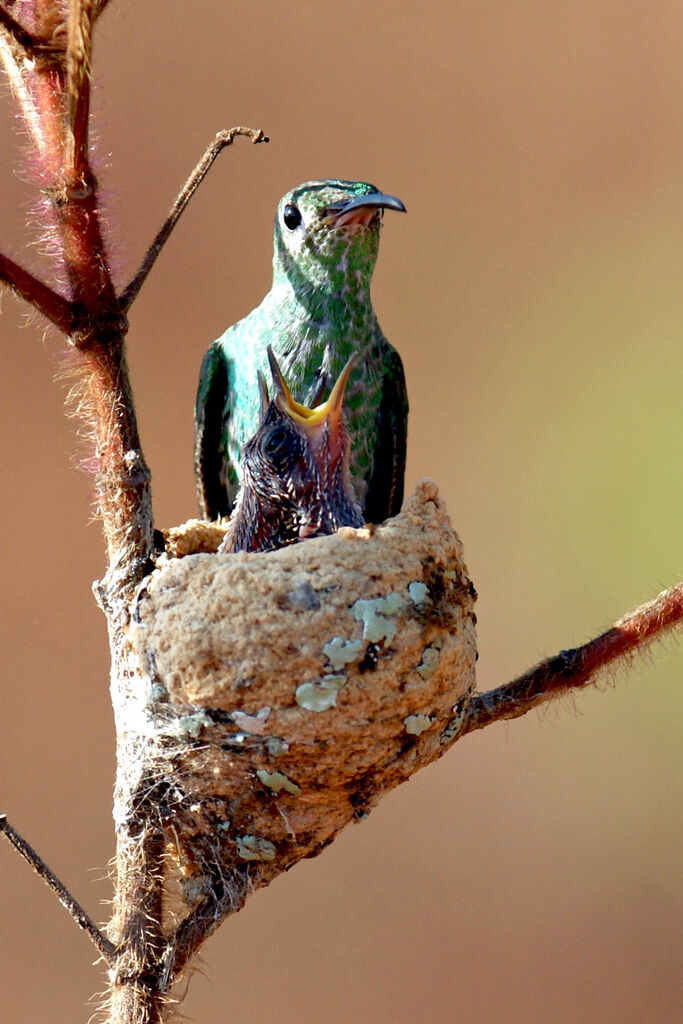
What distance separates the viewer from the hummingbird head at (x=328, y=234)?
310 centimetres

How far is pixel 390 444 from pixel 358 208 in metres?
0.69

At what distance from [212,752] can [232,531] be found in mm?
809

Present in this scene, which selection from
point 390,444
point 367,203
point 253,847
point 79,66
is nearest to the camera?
point 79,66

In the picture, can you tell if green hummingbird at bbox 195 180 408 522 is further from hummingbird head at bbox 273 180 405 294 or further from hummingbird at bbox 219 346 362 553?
hummingbird at bbox 219 346 362 553

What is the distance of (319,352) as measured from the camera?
317 cm

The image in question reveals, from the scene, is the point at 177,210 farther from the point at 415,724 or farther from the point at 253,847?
the point at 253,847

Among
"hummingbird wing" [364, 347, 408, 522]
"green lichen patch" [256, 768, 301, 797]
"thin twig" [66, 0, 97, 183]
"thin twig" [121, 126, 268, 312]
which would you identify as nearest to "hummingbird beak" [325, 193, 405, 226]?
"hummingbird wing" [364, 347, 408, 522]

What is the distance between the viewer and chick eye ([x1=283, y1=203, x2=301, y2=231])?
3.20 metres

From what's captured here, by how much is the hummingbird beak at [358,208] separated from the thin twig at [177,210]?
0.87 m

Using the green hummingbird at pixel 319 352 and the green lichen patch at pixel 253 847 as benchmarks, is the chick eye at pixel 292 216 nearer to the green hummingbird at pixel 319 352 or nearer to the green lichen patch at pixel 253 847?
the green hummingbird at pixel 319 352

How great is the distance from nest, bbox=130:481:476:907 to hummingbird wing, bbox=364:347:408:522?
1.21 metres

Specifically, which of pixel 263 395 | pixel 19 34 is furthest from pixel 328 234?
pixel 19 34

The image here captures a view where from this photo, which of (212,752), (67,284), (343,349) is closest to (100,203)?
(67,284)

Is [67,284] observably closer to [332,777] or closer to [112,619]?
[112,619]
